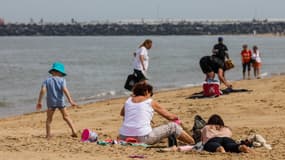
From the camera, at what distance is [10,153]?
9.30m

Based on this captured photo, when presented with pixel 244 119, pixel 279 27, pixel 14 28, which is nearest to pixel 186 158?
pixel 244 119

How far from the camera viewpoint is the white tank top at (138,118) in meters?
10.1

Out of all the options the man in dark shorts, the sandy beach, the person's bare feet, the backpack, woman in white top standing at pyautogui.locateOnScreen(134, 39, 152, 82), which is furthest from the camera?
the man in dark shorts

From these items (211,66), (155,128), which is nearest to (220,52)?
(211,66)

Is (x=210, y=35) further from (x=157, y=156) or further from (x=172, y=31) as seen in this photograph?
(x=157, y=156)

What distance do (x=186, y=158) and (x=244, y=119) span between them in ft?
14.1

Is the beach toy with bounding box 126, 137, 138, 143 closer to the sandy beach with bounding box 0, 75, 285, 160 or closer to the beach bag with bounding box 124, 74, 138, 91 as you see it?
the sandy beach with bounding box 0, 75, 285, 160

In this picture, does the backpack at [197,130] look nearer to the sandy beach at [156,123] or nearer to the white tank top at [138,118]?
the sandy beach at [156,123]

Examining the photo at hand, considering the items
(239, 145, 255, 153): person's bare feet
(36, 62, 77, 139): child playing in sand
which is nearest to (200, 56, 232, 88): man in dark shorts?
(36, 62, 77, 139): child playing in sand

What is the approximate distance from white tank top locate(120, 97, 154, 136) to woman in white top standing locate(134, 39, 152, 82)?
5.05 meters

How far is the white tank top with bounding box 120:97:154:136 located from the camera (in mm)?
10055

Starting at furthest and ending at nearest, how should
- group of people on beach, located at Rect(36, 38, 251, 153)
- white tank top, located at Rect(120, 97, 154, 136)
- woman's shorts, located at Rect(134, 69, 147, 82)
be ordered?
woman's shorts, located at Rect(134, 69, 147, 82) < white tank top, located at Rect(120, 97, 154, 136) < group of people on beach, located at Rect(36, 38, 251, 153)

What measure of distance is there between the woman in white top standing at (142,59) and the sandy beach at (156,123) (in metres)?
Result: 0.95

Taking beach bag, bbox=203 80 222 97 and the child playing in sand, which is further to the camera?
beach bag, bbox=203 80 222 97
